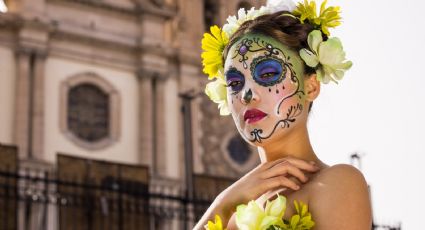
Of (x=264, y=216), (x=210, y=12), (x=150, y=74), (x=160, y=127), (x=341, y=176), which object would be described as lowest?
(x=264, y=216)

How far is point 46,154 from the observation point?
69.2ft

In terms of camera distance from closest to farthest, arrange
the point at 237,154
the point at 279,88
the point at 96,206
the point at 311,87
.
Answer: the point at 279,88
the point at 311,87
the point at 96,206
the point at 237,154

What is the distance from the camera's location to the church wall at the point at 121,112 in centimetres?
2148

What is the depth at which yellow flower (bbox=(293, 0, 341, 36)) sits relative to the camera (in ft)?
10.5

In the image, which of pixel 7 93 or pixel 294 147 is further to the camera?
pixel 7 93

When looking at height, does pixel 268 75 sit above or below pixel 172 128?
below

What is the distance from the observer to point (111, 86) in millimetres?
23078

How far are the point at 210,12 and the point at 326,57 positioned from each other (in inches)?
903

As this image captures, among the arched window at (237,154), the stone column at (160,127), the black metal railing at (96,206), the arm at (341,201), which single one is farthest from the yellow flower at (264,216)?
the arched window at (237,154)

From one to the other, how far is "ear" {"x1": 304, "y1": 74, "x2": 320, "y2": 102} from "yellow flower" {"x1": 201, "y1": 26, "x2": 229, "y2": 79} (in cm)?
35

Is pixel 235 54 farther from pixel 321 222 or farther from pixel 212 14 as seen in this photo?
pixel 212 14

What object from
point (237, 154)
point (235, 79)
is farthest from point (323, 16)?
point (237, 154)

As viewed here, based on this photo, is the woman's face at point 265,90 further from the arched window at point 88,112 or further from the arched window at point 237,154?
the arched window at point 237,154

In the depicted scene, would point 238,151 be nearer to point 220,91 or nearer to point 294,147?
point 220,91
